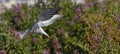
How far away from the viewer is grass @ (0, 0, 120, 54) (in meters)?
4.93

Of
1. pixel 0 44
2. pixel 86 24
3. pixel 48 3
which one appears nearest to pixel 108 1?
pixel 48 3

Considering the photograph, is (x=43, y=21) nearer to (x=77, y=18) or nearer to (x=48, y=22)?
(x=48, y=22)

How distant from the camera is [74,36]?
5.62 meters

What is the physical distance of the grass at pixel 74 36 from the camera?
16.2ft

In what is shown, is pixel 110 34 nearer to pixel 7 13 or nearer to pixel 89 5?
pixel 89 5

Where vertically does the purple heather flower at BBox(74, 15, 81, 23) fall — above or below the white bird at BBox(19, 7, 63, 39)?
below

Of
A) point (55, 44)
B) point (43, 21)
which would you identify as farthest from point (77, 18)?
point (55, 44)

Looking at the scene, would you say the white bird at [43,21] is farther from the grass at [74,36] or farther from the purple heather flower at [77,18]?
the purple heather flower at [77,18]

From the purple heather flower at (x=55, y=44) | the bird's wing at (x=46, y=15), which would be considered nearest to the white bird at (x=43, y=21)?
the bird's wing at (x=46, y=15)

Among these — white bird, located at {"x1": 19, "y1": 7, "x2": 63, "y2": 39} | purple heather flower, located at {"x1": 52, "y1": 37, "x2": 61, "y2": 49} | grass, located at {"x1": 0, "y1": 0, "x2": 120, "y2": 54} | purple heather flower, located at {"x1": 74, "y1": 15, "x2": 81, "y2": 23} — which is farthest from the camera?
purple heather flower, located at {"x1": 74, "y1": 15, "x2": 81, "y2": 23}

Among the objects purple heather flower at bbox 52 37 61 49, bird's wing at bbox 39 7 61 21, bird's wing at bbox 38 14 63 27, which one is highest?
bird's wing at bbox 39 7 61 21

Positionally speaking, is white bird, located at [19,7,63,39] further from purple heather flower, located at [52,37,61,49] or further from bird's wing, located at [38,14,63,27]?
purple heather flower, located at [52,37,61,49]

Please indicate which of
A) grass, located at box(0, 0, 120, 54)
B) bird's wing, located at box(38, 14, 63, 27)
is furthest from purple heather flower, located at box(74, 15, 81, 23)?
bird's wing, located at box(38, 14, 63, 27)

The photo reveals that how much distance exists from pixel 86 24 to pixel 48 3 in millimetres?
1688
